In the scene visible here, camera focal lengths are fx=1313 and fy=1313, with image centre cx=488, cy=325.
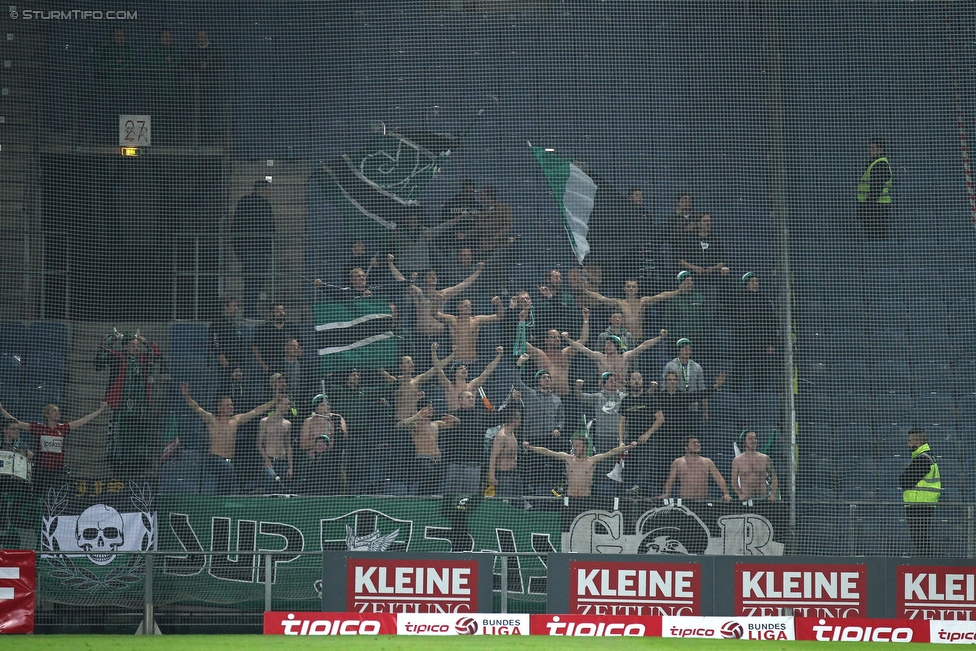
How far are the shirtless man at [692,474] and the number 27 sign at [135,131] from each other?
6737mm

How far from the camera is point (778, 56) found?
1469 centimetres

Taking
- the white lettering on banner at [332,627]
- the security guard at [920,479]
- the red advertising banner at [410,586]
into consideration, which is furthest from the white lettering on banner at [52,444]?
the security guard at [920,479]

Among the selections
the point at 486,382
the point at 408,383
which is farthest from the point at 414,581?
the point at 486,382

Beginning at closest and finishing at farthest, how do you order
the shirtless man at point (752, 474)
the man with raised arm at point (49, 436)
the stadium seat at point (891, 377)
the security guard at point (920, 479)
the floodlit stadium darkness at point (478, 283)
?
the floodlit stadium darkness at point (478, 283)
the security guard at point (920, 479)
the shirtless man at point (752, 474)
the man with raised arm at point (49, 436)
the stadium seat at point (891, 377)

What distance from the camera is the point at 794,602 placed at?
37.2ft

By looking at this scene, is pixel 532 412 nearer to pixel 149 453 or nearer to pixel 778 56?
pixel 149 453

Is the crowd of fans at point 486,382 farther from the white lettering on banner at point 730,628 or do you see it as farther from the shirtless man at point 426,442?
the white lettering on banner at point 730,628

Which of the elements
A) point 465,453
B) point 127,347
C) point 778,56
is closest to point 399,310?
point 465,453

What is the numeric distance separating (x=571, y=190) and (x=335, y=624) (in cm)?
571

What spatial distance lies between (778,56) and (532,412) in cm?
498

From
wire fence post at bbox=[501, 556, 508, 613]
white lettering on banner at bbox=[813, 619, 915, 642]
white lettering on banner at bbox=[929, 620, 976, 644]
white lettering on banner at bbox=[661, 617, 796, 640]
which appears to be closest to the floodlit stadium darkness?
wire fence post at bbox=[501, 556, 508, 613]

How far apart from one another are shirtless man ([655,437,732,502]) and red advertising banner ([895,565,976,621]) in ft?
6.96

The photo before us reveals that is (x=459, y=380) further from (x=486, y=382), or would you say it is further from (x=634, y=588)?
(x=634, y=588)

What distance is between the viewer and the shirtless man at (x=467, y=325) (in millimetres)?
13773
